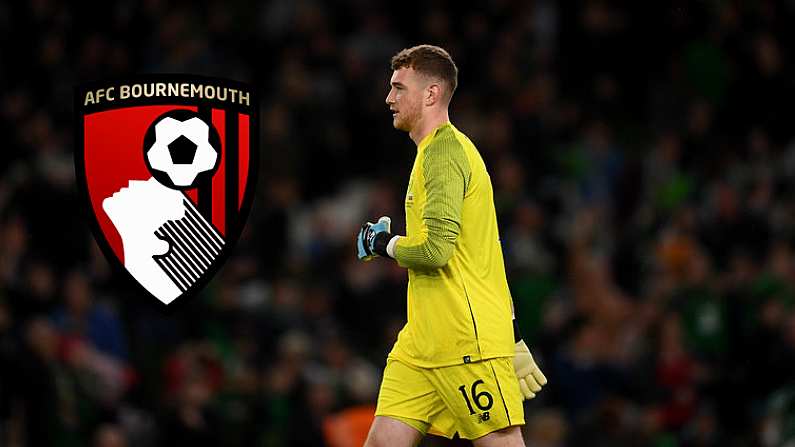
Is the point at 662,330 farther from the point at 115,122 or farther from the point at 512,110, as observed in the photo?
the point at 115,122

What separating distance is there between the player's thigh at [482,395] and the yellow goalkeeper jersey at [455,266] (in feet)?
0.14

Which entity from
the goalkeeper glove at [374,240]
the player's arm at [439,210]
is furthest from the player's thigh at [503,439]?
the goalkeeper glove at [374,240]

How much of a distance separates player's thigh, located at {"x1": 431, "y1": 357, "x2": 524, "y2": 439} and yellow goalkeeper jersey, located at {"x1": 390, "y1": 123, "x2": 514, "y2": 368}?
44mm

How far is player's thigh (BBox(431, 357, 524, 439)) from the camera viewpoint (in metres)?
6.33

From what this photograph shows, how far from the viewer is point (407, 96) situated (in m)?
6.35

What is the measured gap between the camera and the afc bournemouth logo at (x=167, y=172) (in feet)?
22.2

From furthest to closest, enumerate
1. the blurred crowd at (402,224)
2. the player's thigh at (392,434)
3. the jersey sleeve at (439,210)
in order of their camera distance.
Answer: the blurred crowd at (402,224) < the player's thigh at (392,434) < the jersey sleeve at (439,210)

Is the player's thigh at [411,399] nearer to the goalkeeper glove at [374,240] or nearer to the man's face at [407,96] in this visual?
the goalkeeper glove at [374,240]

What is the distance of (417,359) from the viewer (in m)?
6.46

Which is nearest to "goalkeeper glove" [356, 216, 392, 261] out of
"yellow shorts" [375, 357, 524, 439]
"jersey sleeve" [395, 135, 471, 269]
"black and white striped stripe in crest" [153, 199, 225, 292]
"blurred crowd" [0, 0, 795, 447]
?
"jersey sleeve" [395, 135, 471, 269]

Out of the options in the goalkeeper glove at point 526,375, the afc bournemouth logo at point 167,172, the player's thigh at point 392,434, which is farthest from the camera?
the afc bournemouth logo at point 167,172

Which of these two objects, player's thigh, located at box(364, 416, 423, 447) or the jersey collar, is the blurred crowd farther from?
the jersey collar

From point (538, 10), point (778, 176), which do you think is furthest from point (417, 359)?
point (538, 10)

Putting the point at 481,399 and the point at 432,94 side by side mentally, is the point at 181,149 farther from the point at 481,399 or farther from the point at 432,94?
the point at 481,399
